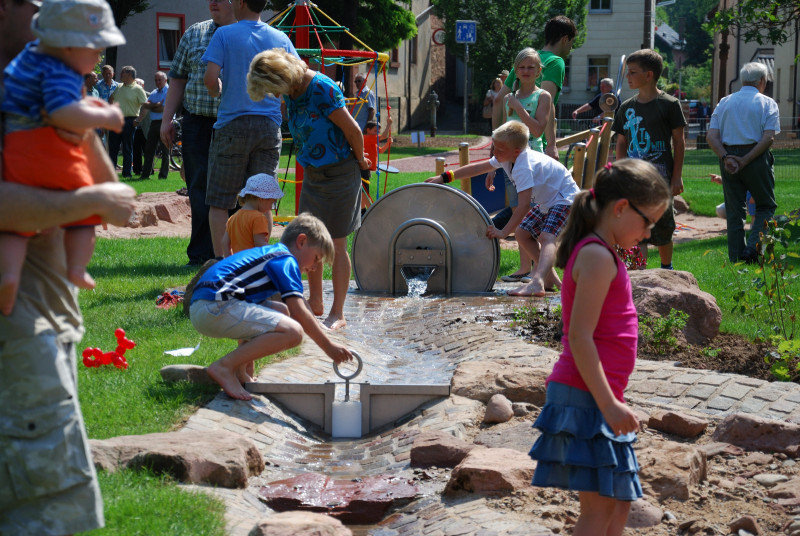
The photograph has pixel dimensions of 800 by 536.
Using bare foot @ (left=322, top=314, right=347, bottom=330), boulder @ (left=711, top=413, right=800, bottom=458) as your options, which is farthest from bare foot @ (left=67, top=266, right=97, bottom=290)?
bare foot @ (left=322, top=314, right=347, bottom=330)

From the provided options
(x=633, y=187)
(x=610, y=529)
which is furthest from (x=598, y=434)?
(x=633, y=187)

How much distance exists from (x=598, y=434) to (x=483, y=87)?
4292 centimetres

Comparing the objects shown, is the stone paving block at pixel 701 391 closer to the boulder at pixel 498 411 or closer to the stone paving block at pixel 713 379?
the stone paving block at pixel 713 379

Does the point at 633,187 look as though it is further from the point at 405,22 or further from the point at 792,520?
the point at 405,22

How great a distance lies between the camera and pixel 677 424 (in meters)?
5.27

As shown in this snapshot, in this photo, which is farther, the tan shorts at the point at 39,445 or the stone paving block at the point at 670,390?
the stone paving block at the point at 670,390

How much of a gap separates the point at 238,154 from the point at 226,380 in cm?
248

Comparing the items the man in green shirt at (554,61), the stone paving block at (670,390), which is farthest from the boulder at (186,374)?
the man in green shirt at (554,61)

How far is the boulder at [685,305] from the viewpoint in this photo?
278 inches

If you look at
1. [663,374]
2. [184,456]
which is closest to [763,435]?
[663,374]

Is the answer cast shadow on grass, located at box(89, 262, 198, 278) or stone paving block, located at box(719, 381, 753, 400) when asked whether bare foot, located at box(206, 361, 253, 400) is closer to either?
stone paving block, located at box(719, 381, 753, 400)

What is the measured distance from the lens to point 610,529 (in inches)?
140

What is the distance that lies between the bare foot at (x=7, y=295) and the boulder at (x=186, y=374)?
306 centimetres

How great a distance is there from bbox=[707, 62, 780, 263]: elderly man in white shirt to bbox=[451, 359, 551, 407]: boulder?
5082mm
